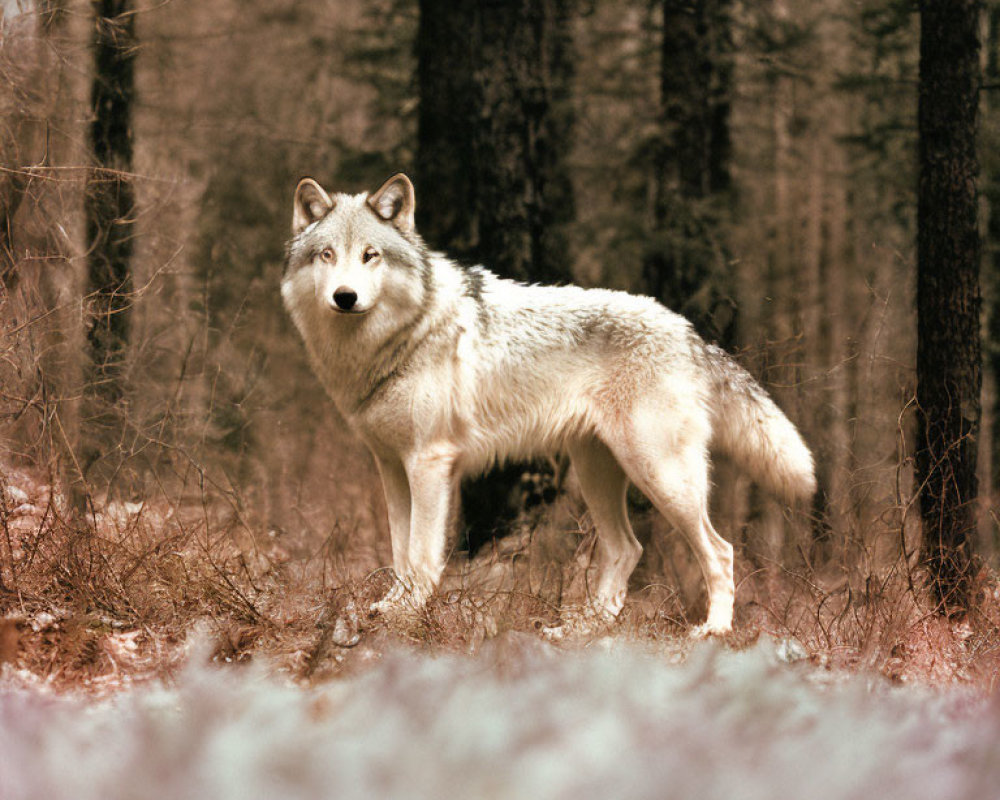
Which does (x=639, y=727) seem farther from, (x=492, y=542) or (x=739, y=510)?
(x=739, y=510)

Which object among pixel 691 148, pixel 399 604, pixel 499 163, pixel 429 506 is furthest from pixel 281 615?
pixel 691 148

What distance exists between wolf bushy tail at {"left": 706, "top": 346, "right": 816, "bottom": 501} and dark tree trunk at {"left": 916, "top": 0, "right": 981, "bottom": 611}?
101 cm

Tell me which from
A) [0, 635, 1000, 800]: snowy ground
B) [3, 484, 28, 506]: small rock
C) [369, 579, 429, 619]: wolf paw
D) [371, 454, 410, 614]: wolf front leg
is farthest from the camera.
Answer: [371, 454, 410, 614]: wolf front leg

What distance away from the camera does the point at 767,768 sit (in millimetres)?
833

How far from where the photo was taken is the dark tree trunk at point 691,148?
26.8 ft

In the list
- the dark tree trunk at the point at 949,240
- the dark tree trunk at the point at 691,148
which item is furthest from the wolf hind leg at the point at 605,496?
the dark tree trunk at the point at 691,148

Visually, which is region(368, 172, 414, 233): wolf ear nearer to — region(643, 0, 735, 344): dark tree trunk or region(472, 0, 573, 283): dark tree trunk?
region(472, 0, 573, 283): dark tree trunk

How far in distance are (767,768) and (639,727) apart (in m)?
0.12

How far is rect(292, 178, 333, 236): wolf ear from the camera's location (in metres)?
5.36

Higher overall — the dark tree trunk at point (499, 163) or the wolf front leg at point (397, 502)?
the dark tree trunk at point (499, 163)

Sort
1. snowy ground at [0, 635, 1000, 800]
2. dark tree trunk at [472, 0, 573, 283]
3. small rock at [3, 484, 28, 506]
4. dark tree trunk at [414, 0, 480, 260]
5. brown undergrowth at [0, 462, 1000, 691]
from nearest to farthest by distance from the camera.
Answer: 1. snowy ground at [0, 635, 1000, 800]
2. brown undergrowth at [0, 462, 1000, 691]
3. small rock at [3, 484, 28, 506]
4. dark tree trunk at [472, 0, 573, 283]
5. dark tree trunk at [414, 0, 480, 260]

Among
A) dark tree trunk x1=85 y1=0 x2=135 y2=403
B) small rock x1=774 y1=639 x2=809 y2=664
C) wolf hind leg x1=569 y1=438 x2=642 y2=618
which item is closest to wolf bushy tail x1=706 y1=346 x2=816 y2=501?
wolf hind leg x1=569 y1=438 x2=642 y2=618

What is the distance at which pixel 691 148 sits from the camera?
8516 mm

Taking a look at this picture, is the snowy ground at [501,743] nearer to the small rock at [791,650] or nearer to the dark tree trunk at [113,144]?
the small rock at [791,650]
